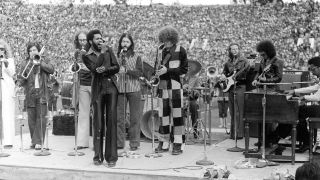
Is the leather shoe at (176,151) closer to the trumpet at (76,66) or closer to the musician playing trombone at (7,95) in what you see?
the trumpet at (76,66)

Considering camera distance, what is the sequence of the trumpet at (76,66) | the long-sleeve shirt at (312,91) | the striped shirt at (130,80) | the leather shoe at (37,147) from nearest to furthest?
the long-sleeve shirt at (312,91)
the trumpet at (76,66)
the striped shirt at (130,80)
the leather shoe at (37,147)

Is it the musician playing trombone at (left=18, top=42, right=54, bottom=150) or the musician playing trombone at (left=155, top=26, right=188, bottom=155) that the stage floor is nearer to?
the musician playing trombone at (left=155, top=26, right=188, bottom=155)

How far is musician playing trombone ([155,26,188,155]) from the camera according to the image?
328 inches

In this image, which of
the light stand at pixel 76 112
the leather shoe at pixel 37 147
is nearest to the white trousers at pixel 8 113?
the leather shoe at pixel 37 147

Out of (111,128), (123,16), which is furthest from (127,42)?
(123,16)

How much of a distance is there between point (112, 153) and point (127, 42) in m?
2.04

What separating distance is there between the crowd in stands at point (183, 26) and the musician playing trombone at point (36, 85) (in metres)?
17.5

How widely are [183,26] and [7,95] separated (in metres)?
23.8

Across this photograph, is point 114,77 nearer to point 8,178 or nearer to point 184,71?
point 184,71

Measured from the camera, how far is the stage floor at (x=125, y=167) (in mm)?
7020

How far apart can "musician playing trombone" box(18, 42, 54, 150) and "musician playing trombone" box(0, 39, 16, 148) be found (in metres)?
0.32

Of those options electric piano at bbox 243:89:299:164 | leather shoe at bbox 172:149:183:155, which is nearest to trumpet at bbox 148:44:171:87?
→ leather shoe at bbox 172:149:183:155

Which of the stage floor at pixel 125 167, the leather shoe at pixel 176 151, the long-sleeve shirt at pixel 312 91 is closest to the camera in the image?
the stage floor at pixel 125 167

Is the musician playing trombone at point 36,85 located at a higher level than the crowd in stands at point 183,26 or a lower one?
lower
